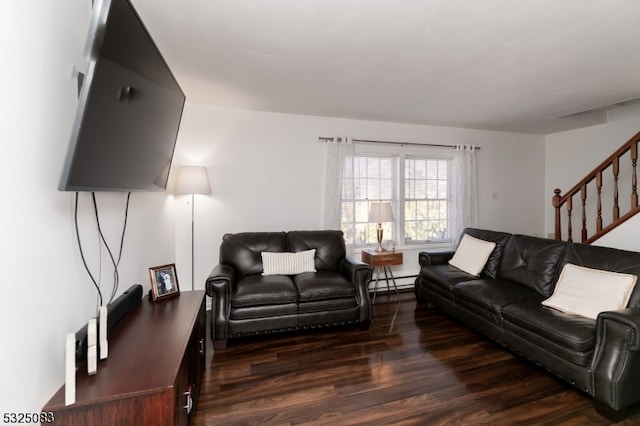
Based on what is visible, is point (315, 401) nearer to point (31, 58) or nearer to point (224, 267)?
point (224, 267)

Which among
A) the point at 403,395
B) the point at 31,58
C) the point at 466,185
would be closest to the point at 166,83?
the point at 31,58

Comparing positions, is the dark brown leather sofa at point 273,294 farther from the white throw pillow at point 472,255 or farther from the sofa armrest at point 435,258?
the white throw pillow at point 472,255

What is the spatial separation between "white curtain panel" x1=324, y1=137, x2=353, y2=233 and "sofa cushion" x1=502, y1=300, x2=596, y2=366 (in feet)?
6.91

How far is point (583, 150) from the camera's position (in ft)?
14.6

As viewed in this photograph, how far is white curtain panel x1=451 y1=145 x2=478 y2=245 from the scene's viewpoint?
4.29m

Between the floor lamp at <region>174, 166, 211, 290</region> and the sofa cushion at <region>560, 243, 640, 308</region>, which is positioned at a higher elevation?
the floor lamp at <region>174, 166, 211, 290</region>

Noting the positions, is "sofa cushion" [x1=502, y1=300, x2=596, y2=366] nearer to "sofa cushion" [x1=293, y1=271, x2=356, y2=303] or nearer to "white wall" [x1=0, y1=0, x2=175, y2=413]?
"sofa cushion" [x1=293, y1=271, x2=356, y2=303]

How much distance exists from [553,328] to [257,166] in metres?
3.21

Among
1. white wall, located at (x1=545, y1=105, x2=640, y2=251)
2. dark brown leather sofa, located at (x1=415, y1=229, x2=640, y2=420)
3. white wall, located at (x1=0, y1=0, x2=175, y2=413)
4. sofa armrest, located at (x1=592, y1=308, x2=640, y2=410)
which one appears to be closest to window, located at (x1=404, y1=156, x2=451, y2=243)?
dark brown leather sofa, located at (x1=415, y1=229, x2=640, y2=420)

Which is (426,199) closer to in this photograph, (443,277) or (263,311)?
(443,277)

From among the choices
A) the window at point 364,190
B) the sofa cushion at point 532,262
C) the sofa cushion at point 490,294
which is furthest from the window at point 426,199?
the sofa cushion at point 490,294

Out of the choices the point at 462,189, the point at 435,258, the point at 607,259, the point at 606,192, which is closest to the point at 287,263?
the point at 435,258

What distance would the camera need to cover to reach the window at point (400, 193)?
12.9 feet

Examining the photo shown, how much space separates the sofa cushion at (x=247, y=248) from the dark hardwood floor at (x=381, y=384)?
2.41 feet
